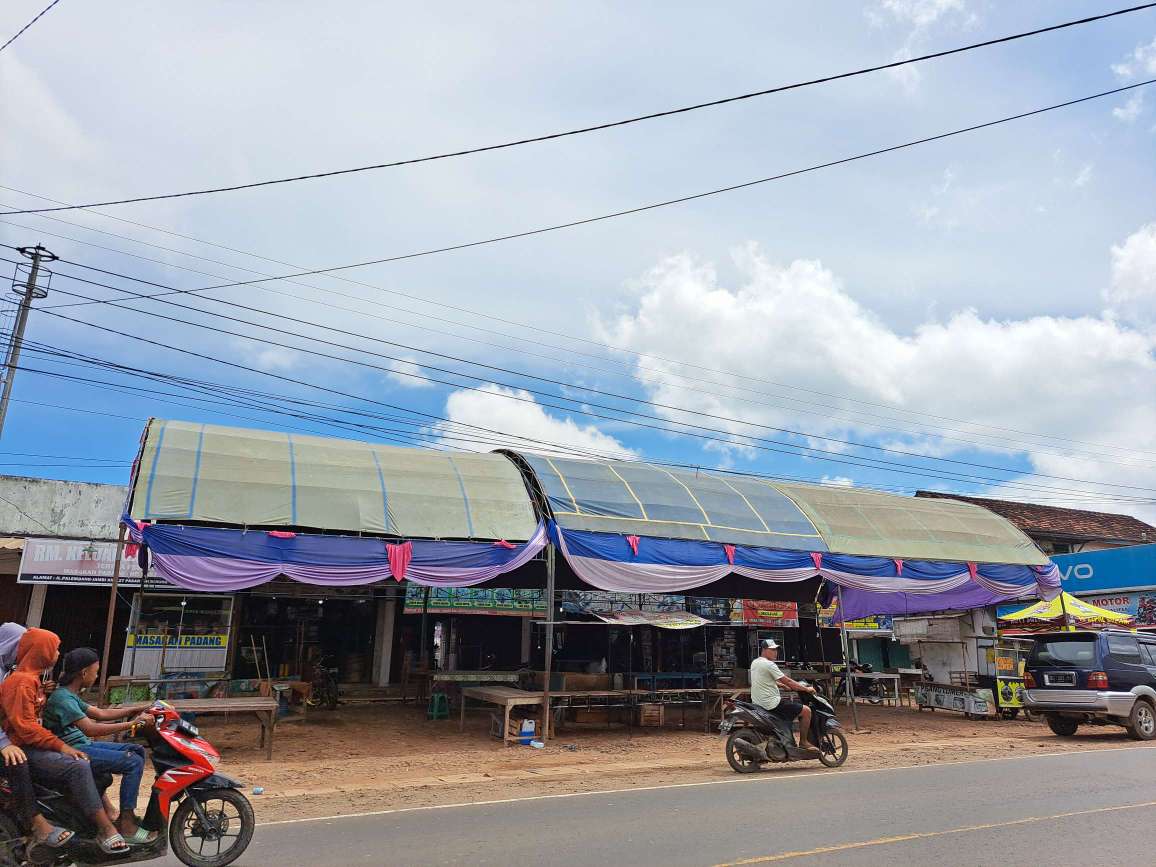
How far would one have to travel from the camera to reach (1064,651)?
49.7 ft

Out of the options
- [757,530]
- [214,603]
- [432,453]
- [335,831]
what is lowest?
[335,831]

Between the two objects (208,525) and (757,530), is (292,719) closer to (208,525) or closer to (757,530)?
(208,525)

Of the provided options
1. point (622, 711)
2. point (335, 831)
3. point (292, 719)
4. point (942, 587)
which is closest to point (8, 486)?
point (292, 719)

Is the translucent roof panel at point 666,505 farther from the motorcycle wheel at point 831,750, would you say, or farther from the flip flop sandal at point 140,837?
the flip flop sandal at point 140,837

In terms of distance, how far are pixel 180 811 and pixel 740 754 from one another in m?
7.22

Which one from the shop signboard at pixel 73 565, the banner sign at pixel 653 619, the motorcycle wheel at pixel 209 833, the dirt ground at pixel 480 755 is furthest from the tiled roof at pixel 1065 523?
the motorcycle wheel at pixel 209 833

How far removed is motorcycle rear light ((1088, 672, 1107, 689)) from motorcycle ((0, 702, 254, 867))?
14119mm

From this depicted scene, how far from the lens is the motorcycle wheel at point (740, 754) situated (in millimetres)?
11031

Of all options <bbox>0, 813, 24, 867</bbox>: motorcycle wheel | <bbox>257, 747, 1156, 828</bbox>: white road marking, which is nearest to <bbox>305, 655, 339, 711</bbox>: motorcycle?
<bbox>257, 747, 1156, 828</bbox>: white road marking

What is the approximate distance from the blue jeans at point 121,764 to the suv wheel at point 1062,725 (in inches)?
606

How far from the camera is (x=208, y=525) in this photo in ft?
44.4

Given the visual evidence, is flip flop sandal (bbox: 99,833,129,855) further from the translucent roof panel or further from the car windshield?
the car windshield

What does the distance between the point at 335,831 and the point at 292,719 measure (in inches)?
381

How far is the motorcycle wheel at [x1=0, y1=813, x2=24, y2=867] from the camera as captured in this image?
5.25 m
